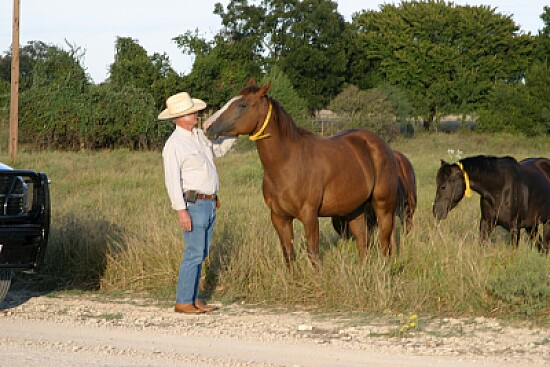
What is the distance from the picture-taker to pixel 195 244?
301 inches

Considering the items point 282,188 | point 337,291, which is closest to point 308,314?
point 337,291

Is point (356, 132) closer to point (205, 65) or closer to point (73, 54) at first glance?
point (73, 54)

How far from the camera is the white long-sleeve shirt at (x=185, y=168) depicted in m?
7.46

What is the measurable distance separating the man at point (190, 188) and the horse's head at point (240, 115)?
30 cm

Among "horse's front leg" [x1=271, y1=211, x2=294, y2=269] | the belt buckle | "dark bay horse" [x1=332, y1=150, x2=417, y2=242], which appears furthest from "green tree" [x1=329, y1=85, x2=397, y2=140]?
the belt buckle

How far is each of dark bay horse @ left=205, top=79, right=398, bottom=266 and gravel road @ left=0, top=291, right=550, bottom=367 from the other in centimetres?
94

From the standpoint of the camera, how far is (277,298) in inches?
325

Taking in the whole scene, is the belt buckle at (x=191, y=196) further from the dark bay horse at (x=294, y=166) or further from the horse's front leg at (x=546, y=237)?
the horse's front leg at (x=546, y=237)

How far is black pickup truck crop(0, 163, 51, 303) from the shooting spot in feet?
24.5

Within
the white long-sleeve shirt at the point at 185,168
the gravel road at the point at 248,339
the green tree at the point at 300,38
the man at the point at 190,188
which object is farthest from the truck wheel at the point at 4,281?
the green tree at the point at 300,38

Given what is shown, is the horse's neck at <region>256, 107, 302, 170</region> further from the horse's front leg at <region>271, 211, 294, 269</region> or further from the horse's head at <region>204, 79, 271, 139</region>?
the horse's front leg at <region>271, 211, 294, 269</region>

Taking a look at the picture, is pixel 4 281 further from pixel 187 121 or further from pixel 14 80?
pixel 14 80

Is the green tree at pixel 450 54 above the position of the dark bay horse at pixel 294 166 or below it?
above

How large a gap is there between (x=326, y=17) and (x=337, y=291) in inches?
1941
